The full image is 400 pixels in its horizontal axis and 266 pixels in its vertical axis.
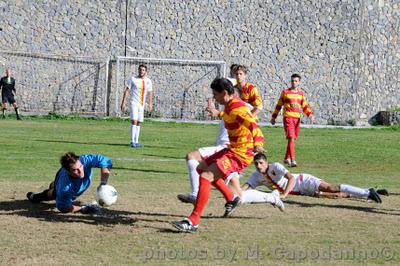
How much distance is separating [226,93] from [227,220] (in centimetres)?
172

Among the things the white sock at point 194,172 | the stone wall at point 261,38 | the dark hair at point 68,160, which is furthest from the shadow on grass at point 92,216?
the stone wall at point 261,38

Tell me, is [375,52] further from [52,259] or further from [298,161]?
[52,259]

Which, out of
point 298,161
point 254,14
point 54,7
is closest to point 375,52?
point 254,14


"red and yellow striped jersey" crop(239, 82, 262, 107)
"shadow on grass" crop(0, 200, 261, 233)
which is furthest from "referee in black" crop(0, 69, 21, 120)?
"shadow on grass" crop(0, 200, 261, 233)

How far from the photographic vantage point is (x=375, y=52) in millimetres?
35719

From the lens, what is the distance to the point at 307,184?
12.4 metres

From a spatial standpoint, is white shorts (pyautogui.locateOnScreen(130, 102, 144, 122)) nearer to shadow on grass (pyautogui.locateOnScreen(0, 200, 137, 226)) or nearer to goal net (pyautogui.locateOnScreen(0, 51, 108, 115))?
shadow on grass (pyautogui.locateOnScreen(0, 200, 137, 226))

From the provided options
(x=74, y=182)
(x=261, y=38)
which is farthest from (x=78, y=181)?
(x=261, y=38)

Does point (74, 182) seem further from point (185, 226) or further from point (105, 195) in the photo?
point (185, 226)

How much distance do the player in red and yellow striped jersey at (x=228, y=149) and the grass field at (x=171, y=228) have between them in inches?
12.3

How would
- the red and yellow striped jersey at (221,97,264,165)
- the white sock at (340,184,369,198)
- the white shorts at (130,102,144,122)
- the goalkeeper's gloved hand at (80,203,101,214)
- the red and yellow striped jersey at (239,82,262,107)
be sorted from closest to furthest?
1. the red and yellow striped jersey at (221,97,264,165)
2. the goalkeeper's gloved hand at (80,203,101,214)
3. the white sock at (340,184,369,198)
4. the red and yellow striped jersey at (239,82,262,107)
5. the white shorts at (130,102,144,122)

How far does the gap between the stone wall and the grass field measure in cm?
1593

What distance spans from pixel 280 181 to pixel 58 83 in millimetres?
22792

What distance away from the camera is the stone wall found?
33.5m
